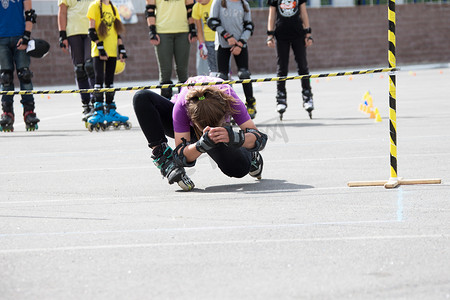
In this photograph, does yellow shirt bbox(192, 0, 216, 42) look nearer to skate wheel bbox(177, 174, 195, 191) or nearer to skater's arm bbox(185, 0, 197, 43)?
skater's arm bbox(185, 0, 197, 43)

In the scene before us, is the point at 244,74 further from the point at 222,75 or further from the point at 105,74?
the point at 105,74

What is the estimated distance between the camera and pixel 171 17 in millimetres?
12438

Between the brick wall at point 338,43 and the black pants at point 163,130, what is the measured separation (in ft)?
67.9

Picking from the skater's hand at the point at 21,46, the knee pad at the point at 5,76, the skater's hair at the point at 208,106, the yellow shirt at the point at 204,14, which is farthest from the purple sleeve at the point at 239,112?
the yellow shirt at the point at 204,14

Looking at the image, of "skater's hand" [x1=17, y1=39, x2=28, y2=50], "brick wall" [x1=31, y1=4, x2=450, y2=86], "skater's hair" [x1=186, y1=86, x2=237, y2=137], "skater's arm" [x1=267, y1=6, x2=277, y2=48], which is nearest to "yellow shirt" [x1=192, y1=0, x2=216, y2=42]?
"skater's arm" [x1=267, y1=6, x2=277, y2=48]

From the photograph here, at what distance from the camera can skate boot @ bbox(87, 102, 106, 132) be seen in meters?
12.0

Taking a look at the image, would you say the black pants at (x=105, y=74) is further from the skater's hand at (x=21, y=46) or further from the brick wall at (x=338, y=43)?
the brick wall at (x=338, y=43)

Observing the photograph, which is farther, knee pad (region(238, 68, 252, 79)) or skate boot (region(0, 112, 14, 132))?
skate boot (region(0, 112, 14, 132))

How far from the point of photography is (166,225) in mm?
5402

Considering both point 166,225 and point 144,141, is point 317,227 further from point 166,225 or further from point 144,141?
point 144,141

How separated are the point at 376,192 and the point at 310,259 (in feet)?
6.92

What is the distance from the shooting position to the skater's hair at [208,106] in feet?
20.8

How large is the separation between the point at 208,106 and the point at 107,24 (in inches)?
244

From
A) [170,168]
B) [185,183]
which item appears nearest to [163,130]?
[170,168]
